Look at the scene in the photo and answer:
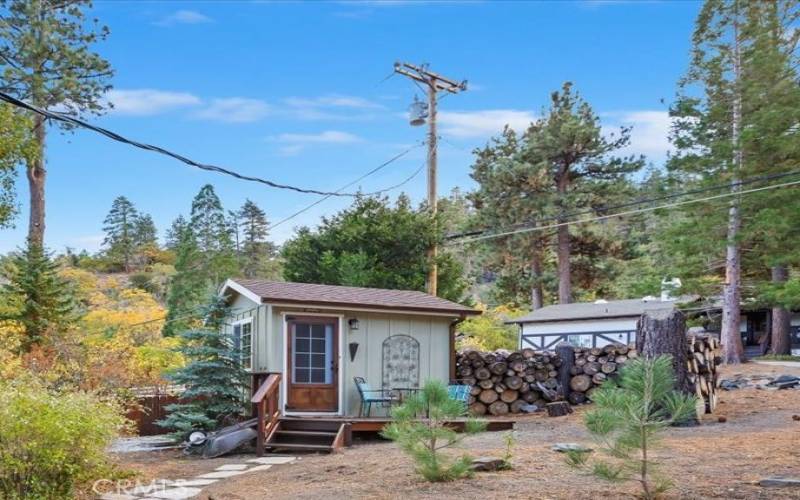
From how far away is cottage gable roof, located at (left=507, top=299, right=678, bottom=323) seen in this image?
2218cm

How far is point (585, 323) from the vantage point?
23.3m

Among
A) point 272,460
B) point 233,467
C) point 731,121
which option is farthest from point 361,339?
point 731,121

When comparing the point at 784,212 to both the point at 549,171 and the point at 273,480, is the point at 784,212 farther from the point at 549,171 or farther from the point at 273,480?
the point at 273,480

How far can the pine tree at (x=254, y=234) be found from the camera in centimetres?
4775

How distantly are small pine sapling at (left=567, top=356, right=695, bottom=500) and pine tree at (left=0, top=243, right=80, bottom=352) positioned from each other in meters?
14.0

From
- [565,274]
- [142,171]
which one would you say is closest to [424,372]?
[142,171]

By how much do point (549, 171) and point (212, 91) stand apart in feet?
48.2

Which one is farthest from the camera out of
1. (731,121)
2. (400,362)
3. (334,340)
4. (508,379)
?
(731,121)

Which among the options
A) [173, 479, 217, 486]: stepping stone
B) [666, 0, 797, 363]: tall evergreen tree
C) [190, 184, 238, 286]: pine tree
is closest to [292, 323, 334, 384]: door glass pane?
[173, 479, 217, 486]: stepping stone

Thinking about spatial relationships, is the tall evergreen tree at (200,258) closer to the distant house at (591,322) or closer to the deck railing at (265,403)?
the distant house at (591,322)

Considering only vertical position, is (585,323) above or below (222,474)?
above

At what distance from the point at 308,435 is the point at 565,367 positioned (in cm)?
532

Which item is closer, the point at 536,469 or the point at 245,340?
the point at 536,469

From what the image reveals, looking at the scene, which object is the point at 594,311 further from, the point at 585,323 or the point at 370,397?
the point at 370,397
